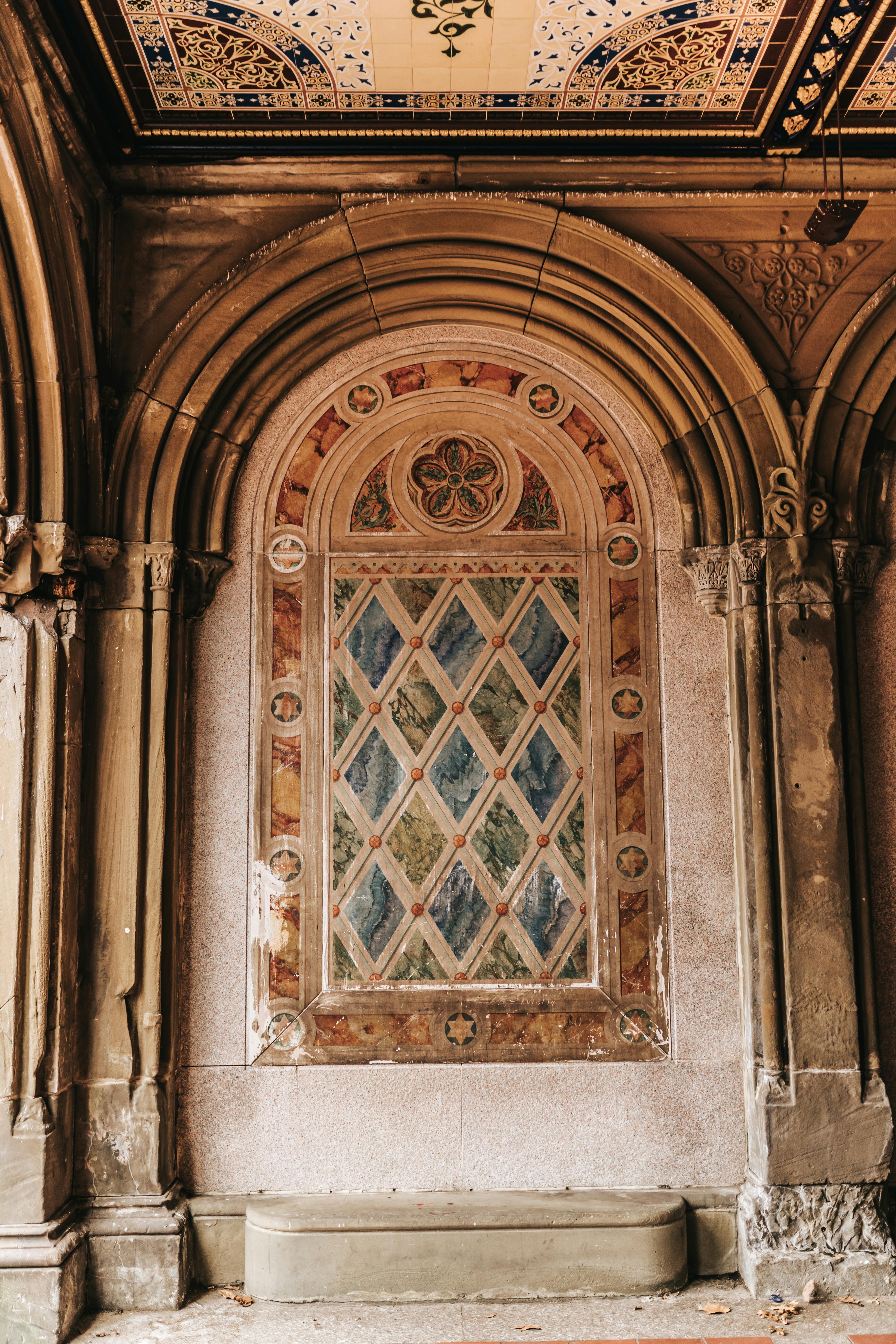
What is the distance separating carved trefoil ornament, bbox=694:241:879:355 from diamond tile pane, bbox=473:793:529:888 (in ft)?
6.31

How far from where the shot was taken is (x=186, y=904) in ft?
11.6

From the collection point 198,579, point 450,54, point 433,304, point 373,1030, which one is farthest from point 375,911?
point 450,54

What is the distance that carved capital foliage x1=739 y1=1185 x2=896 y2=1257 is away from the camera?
129 inches

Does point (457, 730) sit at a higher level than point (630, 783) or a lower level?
higher

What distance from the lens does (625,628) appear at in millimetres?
3701

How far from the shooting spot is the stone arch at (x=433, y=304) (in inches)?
141

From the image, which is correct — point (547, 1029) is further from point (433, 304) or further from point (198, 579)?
point (433, 304)

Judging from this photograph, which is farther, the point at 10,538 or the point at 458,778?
the point at 458,778

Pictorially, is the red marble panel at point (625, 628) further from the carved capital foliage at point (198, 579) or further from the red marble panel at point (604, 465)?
the carved capital foliage at point (198, 579)

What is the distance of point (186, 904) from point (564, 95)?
2991 millimetres

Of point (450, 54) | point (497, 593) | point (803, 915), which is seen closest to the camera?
point (450, 54)

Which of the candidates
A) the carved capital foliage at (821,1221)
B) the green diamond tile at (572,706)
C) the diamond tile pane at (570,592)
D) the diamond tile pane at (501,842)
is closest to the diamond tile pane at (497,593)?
the diamond tile pane at (570,592)

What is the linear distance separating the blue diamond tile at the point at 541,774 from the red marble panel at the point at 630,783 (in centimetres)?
19

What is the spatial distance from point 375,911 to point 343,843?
0.26 m
